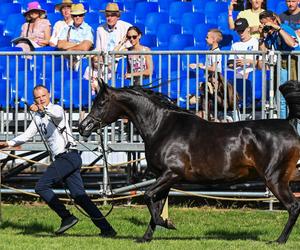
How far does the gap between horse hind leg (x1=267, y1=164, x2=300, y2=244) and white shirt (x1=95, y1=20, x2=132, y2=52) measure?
6.01 m

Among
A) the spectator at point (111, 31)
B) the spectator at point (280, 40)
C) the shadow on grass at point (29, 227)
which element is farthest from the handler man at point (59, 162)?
the spectator at point (111, 31)

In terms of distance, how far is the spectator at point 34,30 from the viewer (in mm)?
17359

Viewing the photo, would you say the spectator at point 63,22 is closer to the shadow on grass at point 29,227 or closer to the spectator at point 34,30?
the spectator at point 34,30

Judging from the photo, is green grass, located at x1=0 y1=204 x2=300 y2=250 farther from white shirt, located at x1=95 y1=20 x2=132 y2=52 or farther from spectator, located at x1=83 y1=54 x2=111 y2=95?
white shirt, located at x1=95 y1=20 x2=132 y2=52

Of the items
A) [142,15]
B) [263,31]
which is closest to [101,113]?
[263,31]

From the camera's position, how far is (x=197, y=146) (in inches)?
461

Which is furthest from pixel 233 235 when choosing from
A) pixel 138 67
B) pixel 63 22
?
pixel 63 22

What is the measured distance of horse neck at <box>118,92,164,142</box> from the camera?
469 inches

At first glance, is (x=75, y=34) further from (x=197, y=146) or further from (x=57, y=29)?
(x=197, y=146)

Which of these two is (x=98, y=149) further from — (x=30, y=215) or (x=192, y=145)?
(x=192, y=145)

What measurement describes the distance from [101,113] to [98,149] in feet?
9.21

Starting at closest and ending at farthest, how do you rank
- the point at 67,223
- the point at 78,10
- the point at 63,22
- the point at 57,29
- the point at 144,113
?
the point at 144,113 < the point at 67,223 < the point at 78,10 < the point at 57,29 < the point at 63,22

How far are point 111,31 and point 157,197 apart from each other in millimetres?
5945

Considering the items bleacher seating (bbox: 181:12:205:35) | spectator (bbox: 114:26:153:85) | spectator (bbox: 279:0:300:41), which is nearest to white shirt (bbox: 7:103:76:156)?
spectator (bbox: 114:26:153:85)
